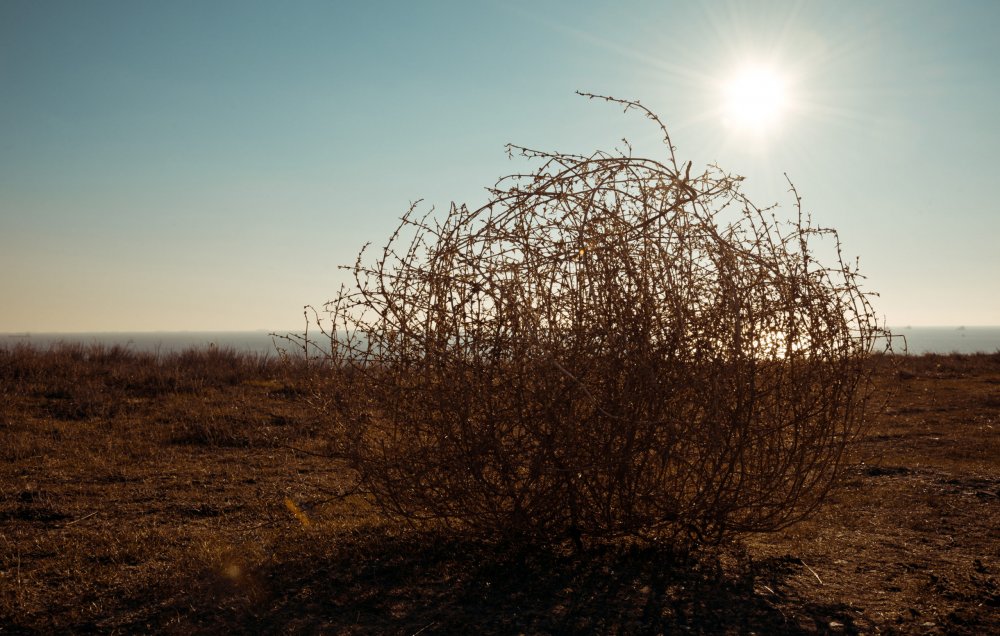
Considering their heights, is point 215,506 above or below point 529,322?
below

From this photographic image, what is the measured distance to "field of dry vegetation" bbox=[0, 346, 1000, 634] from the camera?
3.98 meters

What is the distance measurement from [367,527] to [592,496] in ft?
6.77

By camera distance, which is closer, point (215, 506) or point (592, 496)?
point (592, 496)

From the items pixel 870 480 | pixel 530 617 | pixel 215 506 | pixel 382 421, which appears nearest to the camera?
pixel 530 617

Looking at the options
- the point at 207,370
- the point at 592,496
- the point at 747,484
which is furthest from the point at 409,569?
the point at 207,370

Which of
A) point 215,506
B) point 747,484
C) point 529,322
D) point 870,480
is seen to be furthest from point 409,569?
point 870,480

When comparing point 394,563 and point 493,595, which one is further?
point 394,563

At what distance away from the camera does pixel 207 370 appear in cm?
1593

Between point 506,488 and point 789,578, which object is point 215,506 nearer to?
point 506,488

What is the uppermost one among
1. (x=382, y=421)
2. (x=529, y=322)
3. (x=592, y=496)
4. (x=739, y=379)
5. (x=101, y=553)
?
(x=529, y=322)

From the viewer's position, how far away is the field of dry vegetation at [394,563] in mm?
3984

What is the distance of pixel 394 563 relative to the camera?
491cm

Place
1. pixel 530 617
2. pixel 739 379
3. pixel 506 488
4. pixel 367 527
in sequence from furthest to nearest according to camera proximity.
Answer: pixel 367 527 < pixel 506 488 < pixel 739 379 < pixel 530 617

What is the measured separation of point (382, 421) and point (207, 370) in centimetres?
1202
